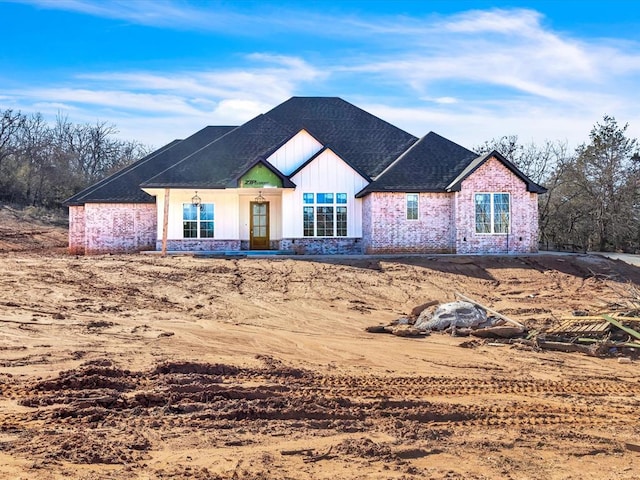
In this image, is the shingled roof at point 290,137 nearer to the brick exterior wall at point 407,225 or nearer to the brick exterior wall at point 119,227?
the brick exterior wall at point 119,227

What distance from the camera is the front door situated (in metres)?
27.2

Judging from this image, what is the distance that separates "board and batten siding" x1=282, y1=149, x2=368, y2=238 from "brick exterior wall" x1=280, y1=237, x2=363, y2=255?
39 centimetres

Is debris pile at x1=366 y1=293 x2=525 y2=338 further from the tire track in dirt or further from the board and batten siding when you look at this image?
the board and batten siding

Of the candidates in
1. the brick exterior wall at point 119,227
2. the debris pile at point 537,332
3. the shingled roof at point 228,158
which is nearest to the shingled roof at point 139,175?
the brick exterior wall at point 119,227

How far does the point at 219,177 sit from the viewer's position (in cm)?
2627

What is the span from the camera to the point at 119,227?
88.7ft

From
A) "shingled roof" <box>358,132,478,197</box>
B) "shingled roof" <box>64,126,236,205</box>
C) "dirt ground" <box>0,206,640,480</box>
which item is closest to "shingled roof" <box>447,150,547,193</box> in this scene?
"shingled roof" <box>358,132,478,197</box>

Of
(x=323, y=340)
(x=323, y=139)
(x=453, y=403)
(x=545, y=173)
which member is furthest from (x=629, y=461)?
(x=545, y=173)

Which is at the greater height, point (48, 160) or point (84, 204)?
point (48, 160)

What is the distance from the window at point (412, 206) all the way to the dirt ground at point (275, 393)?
9308mm

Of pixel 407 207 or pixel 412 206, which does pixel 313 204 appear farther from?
pixel 412 206

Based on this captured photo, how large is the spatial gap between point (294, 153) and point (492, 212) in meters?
8.84

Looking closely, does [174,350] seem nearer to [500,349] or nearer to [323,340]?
[323,340]

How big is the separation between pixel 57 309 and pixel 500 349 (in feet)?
29.4
